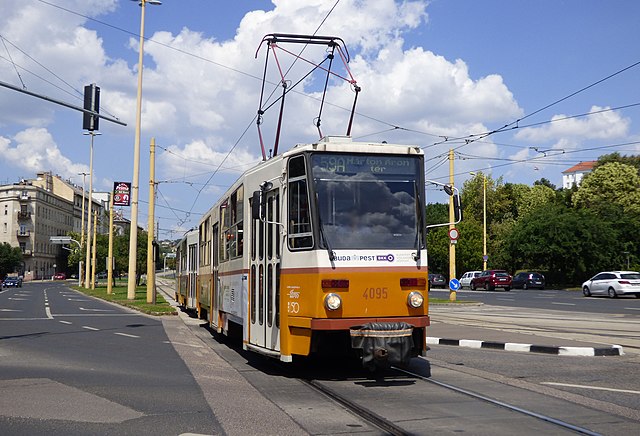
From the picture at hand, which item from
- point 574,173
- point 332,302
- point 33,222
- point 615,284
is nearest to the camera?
point 332,302

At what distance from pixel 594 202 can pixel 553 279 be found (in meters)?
12.7

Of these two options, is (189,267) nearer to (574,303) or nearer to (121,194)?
(121,194)

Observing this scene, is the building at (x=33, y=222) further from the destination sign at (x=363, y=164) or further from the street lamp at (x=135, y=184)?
the destination sign at (x=363, y=164)

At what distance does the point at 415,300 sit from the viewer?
32.5ft

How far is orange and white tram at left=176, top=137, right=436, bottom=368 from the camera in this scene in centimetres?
952

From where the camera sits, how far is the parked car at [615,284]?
39.4 metres

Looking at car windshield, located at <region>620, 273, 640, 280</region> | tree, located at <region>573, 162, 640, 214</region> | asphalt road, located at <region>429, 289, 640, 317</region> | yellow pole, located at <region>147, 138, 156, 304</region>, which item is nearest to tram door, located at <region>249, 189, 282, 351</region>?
asphalt road, located at <region>429, 289, 640, 317</region>

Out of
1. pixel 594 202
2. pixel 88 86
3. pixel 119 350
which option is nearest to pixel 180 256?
pixel 88 86

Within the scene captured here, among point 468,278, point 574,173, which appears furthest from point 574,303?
point 574,173

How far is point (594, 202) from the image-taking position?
235 ft

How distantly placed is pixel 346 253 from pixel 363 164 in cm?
133

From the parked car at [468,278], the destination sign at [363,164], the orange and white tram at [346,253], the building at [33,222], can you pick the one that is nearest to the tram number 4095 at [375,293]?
the orange and white tram at [346,253]

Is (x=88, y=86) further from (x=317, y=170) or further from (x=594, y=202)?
(x=594, y=202)

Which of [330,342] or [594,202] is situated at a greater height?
[594,202]
